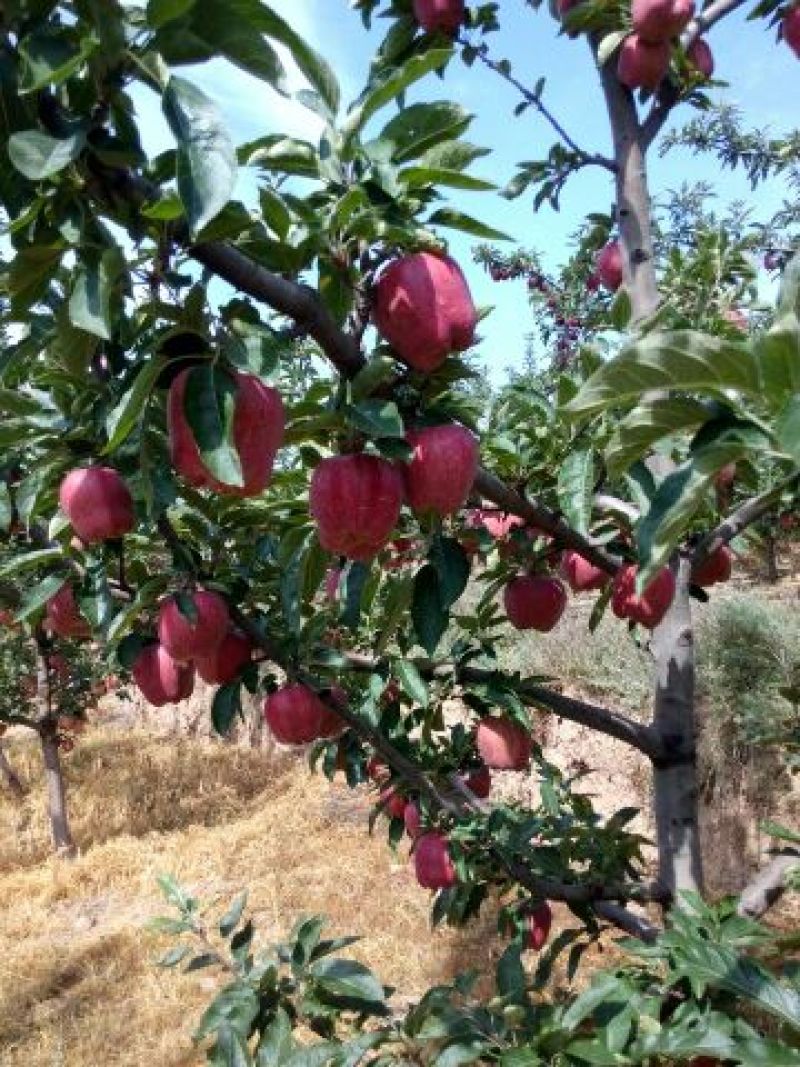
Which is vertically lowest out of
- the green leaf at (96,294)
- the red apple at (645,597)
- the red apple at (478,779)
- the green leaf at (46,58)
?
the red apple at (478,779)

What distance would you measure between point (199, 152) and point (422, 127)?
29 centimetres

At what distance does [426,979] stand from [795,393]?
11.6 ft

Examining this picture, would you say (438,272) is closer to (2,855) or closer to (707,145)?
(707,145)

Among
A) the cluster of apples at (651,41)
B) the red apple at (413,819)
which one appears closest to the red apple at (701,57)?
the cluster of apples at (651,41)

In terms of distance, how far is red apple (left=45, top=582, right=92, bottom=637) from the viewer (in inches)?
61.9

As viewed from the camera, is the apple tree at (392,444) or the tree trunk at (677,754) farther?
the tree trunk at (677,754)

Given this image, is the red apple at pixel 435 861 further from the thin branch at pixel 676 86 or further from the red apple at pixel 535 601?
the thin branch at pixel 676 86

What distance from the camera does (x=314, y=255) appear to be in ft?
2.44

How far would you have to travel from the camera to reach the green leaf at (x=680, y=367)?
0.55m

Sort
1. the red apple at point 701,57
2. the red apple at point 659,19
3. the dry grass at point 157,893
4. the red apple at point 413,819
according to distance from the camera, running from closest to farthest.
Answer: the red apple at point 659,19 → the red apple at point 701,57 → the red apple at point 413,819 → the dry grass at point 157,893

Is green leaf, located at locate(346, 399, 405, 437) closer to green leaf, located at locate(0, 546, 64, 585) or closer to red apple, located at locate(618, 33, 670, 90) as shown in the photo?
green leaf, located at locate(0, 546, 64, 585)

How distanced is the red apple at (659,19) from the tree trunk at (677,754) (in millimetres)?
905

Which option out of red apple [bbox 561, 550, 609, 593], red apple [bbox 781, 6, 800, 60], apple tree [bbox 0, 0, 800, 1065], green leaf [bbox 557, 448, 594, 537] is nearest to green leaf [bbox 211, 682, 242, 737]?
apple tree [bbox 0, 0, 800, 1065]

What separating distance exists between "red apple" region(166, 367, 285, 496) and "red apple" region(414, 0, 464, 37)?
1269 millimetres
